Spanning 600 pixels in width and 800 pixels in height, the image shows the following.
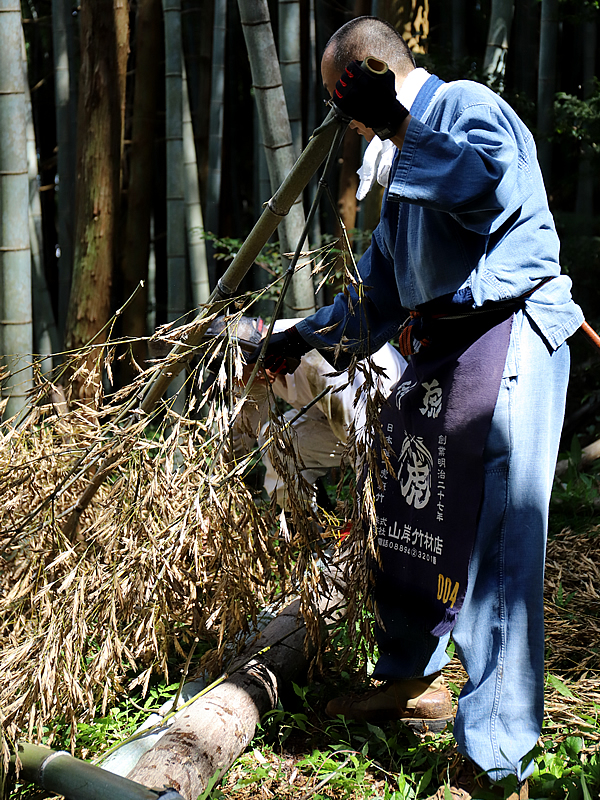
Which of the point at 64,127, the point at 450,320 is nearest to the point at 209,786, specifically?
the point at 450,320

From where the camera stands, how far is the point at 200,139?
6.32 meters

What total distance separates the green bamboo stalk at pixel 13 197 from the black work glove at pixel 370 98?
1670mm

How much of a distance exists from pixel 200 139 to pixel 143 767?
18.5ft

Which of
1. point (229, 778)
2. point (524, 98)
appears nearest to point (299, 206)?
point (229, 778)

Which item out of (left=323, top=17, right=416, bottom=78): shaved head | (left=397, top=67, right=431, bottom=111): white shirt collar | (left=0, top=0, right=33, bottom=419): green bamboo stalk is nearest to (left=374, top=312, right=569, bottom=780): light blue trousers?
(left=397, top=67, right=431, bottom=111): white shirt collar

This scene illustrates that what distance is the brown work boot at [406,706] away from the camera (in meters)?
2.09

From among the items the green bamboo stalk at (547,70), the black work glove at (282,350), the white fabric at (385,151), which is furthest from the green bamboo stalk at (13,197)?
the green bamboo stalk at (547,70)

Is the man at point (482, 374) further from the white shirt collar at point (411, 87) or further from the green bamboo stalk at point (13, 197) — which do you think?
the green bamboo stalk at point (13, 197)

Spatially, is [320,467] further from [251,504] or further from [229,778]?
[229,778]

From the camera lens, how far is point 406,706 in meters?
2.10

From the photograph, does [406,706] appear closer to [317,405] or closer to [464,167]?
[317,405]

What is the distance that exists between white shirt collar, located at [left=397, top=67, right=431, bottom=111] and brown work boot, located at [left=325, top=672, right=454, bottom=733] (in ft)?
5.16

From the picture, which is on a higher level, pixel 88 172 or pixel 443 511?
pixel 88 172

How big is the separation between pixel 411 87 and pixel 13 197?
1.79 m
